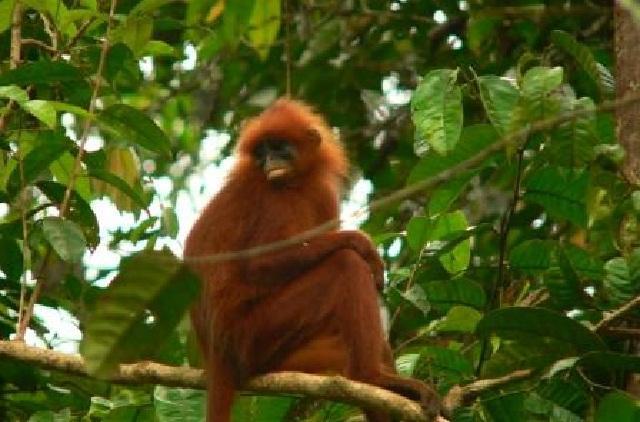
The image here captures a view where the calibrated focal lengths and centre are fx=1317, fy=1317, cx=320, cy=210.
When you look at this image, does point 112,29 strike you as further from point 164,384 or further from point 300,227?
point 164,384

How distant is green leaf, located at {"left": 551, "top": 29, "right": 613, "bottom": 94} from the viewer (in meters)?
5.18

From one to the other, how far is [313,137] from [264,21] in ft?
12.6

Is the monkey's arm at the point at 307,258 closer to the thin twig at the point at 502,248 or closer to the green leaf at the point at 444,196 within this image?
the green leaf at the point at 444,196

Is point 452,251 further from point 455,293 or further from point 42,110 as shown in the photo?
point 42,110

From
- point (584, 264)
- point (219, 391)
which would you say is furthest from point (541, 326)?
point (219, 391)

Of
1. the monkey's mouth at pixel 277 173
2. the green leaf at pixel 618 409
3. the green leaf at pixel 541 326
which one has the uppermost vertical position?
the monkey's mouth at pixel 277 173

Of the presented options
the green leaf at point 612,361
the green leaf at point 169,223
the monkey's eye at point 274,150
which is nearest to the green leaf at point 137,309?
the green leaf at point 612,361

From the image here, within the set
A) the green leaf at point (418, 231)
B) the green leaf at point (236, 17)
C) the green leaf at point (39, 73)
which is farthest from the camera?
the green leaf at point (418, 231)

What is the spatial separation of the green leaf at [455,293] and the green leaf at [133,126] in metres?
1.29

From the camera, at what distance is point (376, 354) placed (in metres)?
5.34

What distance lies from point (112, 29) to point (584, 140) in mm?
2311

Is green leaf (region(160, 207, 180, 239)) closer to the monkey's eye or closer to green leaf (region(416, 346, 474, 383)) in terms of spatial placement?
the monkey's eye

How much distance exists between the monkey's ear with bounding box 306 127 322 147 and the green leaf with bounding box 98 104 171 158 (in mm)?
1447

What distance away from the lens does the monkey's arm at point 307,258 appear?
5754mm
